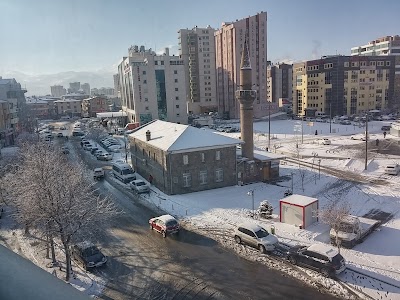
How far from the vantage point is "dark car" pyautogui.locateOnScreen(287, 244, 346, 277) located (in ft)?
62.3

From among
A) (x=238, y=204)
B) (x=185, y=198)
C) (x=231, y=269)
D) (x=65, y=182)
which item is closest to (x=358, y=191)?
(x=238, y=204)

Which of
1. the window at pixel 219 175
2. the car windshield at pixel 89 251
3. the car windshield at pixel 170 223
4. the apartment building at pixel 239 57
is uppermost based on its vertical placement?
the apartment building at pixel 239 57

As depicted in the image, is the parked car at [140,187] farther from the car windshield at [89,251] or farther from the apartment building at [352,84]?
the apartment building at [352,84]

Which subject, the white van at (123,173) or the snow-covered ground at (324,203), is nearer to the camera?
the snow-covered ground at (324,203)

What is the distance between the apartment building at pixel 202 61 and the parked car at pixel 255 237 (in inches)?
4182

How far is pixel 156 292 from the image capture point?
18.1 meters

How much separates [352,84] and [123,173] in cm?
8006

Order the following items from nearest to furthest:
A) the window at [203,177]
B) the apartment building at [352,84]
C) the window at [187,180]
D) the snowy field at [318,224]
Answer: the snowy field at [318,224], the window at [187,180], the window at [203,177], the apartment building at [352,84]

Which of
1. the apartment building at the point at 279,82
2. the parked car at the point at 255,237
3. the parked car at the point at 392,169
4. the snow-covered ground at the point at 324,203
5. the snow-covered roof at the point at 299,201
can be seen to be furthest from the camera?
the apartment building at the point at 279,82

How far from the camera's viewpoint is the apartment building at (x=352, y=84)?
97812mm

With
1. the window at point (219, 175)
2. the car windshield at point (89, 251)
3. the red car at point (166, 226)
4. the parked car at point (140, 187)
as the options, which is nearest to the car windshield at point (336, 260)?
the red car at point (166, 226)

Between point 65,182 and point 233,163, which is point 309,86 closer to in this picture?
point 233,163

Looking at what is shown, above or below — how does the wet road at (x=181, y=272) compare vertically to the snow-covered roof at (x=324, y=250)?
below

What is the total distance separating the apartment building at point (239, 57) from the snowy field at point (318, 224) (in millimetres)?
56799
